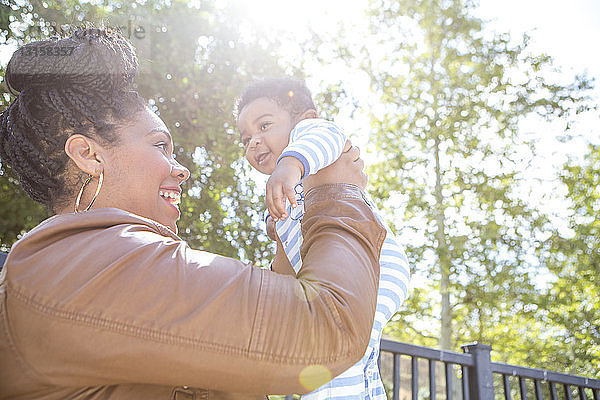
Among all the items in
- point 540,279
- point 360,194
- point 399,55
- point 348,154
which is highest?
point 399,55

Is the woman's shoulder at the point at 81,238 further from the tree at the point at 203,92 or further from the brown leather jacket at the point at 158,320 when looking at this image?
the tree at the point at 203,92

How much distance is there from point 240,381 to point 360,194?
2.10 ft

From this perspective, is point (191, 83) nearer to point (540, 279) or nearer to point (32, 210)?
point (32, 210)

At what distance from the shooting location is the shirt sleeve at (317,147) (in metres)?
1.53

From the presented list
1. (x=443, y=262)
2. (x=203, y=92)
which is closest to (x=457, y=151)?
(x=443, y=262)

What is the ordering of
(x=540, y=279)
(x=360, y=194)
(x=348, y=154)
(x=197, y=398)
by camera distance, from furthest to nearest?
(x=540, y=279)
(x=348, y=154)
(x=360, y=194)
(x=197, y=398)

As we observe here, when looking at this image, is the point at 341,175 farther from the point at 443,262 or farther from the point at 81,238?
the point at 443,262

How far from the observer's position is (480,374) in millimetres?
3898

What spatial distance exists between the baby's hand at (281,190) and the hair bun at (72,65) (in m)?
0.52

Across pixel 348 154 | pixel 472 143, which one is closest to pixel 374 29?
pixel 472 143

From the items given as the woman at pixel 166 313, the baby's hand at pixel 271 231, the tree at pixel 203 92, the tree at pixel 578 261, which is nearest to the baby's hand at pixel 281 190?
the woman at pixel 166 313

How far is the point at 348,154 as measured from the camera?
1672mm

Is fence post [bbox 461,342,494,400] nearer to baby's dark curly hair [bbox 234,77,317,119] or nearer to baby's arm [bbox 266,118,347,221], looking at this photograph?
baby's dark curly hair [bbox 234,77,317,119]

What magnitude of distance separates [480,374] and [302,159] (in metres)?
3.14
